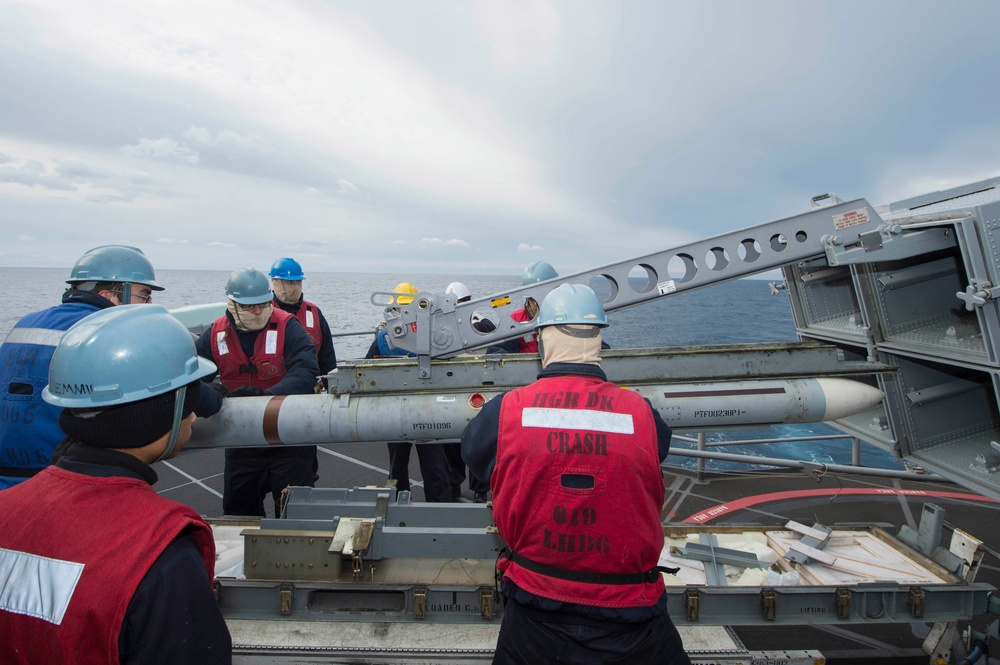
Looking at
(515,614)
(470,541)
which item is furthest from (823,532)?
(515,614)

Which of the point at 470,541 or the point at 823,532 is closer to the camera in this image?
the point at 470,541

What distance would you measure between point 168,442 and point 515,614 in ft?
5.18

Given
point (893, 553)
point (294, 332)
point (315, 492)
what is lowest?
point (893, 553)

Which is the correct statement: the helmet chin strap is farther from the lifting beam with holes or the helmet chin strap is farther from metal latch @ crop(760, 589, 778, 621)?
metal latch @ crop(760, 589, 778, 621)

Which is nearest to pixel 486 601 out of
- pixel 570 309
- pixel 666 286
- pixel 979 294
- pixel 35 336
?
pixel 570 309

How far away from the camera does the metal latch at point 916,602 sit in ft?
11.9

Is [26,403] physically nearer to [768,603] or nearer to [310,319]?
[310,319]

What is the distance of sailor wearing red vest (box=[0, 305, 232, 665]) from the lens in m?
1.25

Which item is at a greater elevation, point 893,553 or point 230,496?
point 230,496

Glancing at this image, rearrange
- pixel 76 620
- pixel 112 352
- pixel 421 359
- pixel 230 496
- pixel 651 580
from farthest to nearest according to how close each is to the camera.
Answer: pixel 230 496 < pixel 421 359 < pixel 651 580 < pixel 112 352 < pixel 76 620

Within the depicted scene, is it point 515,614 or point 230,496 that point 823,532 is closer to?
point 515,614

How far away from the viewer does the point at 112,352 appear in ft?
5.35

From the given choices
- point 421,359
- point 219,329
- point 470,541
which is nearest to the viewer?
point 470,541

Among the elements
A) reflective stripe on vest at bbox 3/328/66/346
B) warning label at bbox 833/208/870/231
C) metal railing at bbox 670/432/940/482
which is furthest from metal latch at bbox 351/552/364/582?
warning label at bbox 833/208/870/231
